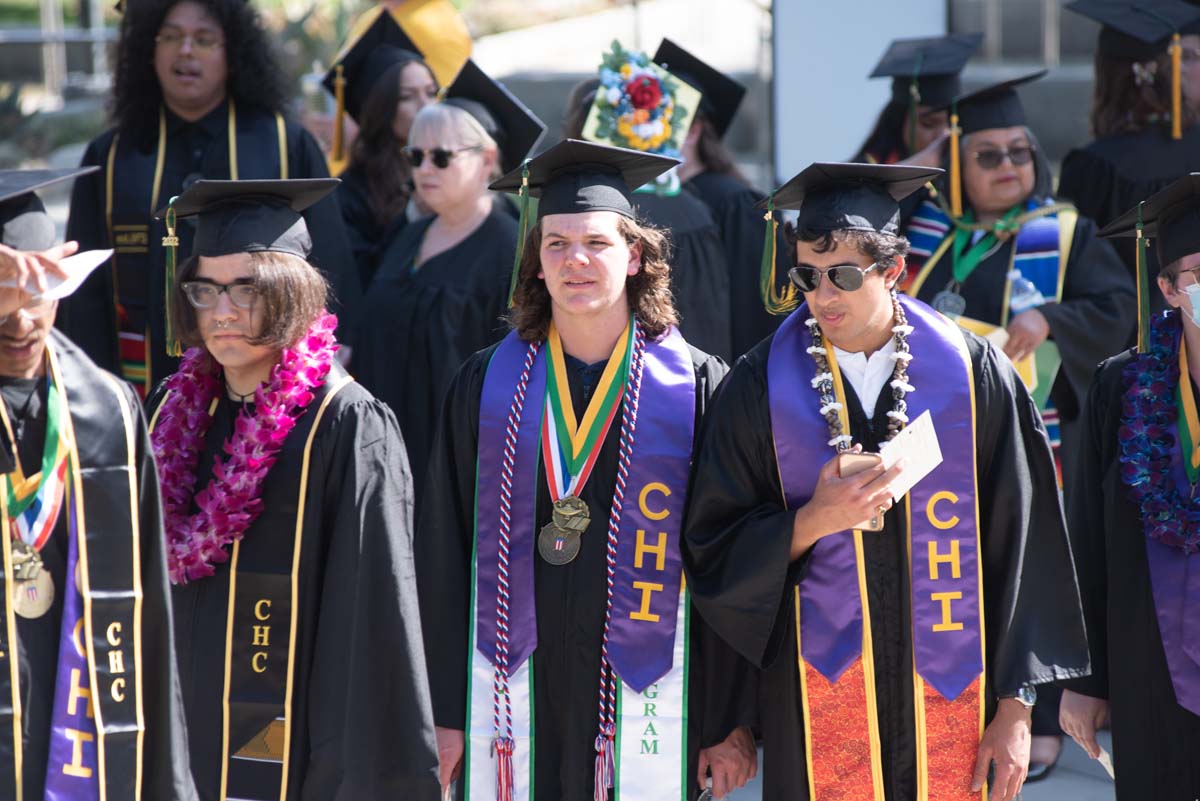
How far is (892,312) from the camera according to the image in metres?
3.70

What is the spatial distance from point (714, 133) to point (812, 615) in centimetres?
331

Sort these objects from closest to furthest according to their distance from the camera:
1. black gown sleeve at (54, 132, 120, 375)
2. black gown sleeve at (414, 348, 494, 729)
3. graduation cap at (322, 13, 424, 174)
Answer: black gown sleeve at (414, 348, 494, 729) < black gown sleeve at (54, 132, 120, 375) < graduation cap at (322, 13, 424, 174)

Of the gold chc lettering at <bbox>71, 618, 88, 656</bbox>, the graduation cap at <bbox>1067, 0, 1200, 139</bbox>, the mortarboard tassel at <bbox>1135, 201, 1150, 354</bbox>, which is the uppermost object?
the graduation cap at <bbox>1067, 0, 1200, 139</bbox>

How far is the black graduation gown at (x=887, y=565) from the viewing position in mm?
3568

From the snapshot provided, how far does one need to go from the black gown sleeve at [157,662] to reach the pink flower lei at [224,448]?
39 centimetres

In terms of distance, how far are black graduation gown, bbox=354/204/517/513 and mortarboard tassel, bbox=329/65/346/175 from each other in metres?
1.27

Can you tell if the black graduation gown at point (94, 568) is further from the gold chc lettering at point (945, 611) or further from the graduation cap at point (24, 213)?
the gold chc lettering at point (945, 611)

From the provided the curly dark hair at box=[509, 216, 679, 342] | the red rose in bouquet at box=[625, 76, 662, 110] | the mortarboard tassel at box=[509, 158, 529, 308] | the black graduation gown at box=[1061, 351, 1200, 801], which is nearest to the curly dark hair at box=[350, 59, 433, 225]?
the red rose in bouquet at box=[625, 76, 662, 110]

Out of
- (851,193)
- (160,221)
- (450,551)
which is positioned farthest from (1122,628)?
(160,221)

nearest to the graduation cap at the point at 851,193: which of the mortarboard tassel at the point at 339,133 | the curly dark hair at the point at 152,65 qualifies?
the curly dark hair at the point at 152,65

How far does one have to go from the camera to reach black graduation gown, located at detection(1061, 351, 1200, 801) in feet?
12.2

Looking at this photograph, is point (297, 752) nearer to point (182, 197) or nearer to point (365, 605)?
point (365, 605)

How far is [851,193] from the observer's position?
3654mm

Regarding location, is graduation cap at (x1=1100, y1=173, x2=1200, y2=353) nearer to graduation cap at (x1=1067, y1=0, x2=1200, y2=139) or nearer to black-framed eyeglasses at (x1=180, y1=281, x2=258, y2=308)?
black-framed eyeglasses at (x1=180, y1=281, x2=258, y2=308)
